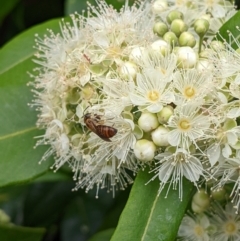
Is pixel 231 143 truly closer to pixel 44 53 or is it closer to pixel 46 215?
pixel 44 53

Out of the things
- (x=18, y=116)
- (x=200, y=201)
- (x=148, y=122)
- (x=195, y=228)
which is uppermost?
(x=148, y=122)

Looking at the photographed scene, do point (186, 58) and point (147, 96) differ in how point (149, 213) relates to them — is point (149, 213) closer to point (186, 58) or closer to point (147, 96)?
point (147, 96)

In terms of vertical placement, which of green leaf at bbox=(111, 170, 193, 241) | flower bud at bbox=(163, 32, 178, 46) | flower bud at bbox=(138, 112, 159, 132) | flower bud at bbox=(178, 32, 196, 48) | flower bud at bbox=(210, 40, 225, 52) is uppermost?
flower bud at bbox=(163, 32, 178, 46)

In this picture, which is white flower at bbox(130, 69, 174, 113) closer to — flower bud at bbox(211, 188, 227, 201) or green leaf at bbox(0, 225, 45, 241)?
flower bud at bbox(211, 188, 227, 201)

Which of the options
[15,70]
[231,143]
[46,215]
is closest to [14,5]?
[15,70]

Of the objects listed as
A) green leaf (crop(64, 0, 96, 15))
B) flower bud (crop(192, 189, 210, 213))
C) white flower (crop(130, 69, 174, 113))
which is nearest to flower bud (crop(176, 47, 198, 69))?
white flower (crop(130, 69, 174, 113))

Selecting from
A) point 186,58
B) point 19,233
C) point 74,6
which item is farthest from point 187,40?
point 19,233

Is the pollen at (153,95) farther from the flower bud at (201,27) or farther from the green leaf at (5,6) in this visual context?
the green leaf at (5,6)
